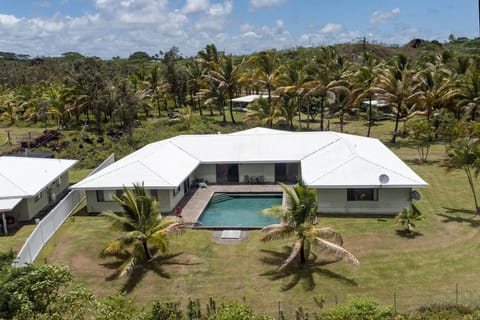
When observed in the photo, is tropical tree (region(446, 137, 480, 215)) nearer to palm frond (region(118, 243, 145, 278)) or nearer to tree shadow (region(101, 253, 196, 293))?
tree shadow (region(101, 253, 196, 293))

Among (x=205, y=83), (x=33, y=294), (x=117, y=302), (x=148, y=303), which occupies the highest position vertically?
(x=205, y=83)

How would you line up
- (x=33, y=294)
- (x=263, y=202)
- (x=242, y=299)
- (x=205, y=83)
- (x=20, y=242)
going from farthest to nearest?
(x=205, y=83)
(x=263, y=202)
(x=20, y=242)
(x=242, y=299)
(x=33, y=294)

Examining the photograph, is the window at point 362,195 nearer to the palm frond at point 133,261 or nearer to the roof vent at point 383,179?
the roof vent at point 383,179

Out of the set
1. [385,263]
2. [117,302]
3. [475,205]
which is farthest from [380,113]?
[117,302]

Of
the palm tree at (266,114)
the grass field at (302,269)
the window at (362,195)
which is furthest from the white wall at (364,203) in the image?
the palm tree at (266,114)

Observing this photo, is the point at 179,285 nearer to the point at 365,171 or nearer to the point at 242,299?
the point at 242,299

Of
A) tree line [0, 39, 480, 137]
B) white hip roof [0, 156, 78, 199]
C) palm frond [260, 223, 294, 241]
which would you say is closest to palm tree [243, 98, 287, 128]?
tree line [0, 39, 480, 137]
